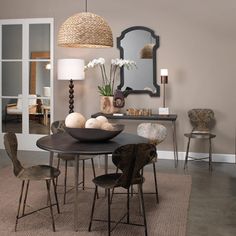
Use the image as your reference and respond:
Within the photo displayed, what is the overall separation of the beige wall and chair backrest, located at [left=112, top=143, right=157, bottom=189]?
3.13 m

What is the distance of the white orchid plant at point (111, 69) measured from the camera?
597cm

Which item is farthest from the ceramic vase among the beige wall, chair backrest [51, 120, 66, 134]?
chair backrest [51, 120, 66, 134]

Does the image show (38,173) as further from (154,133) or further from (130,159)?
(154,133)

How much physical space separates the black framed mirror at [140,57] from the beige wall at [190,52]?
9 cm

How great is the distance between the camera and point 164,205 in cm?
391

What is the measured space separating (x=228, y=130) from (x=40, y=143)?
346 cm

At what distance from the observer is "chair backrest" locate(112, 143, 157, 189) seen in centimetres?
289

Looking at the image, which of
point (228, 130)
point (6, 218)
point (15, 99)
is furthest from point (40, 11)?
point (6, 218)

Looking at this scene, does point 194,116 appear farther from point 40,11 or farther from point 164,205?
point 40,11

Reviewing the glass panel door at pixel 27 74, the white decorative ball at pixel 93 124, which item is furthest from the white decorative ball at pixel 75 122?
the glass panel door at pixel 27 74

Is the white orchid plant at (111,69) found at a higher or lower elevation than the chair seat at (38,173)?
higher

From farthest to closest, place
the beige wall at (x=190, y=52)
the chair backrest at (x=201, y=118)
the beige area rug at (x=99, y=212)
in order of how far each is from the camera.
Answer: the beige wall at (x=190, y=52), the chair backrest at (x=201, y=118), the beige area rug at (x=99, y=212)

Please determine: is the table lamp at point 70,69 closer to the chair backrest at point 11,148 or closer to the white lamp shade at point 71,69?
the white lamp shade at point 71,69

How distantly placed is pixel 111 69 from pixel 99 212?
308 centimetres
